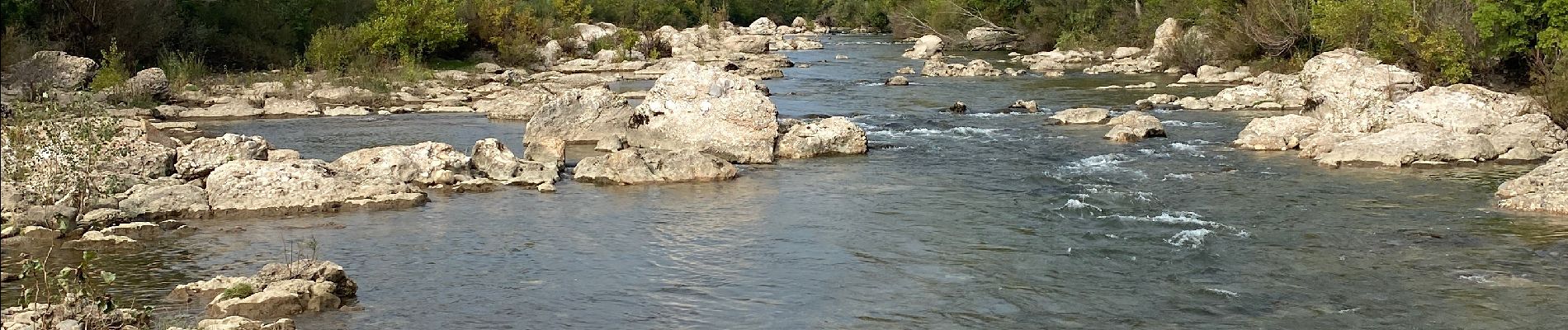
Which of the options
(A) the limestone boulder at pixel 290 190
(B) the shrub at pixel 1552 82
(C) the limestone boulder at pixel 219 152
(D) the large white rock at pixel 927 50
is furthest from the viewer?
(D) the large white rock at pixel 927 50

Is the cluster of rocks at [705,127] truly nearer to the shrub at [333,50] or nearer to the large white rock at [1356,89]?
the large white rock at [1356,89]

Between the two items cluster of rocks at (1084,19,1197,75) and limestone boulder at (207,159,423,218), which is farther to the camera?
cluster of rocks at (1084,19,1197,75)

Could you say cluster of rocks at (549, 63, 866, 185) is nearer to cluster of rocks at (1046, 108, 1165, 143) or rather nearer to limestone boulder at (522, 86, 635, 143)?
limestone boulder at (522, 86, 635, 143)

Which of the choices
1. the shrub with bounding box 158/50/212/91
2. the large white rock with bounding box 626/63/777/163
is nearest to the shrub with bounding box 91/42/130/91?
the shrub with bounding box 158/50/212/91

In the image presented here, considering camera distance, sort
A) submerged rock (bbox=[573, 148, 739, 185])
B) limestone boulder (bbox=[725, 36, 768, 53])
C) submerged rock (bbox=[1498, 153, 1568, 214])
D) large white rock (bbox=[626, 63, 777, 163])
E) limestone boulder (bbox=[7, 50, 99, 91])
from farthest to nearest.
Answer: limestone boulder (bbox=[725, 36, 768, 53]) → limestone boulder (bbox=[7, 50, 99, 91]) → large white rock (bbox=[626, 63, 777, 163]) → submerged rock (bbox=[573, 148, 739, 185]) → submerged rock (bbox=[1498, 153, 1568, 214])

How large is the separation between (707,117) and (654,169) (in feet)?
9.90

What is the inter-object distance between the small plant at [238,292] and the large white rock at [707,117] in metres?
10.6

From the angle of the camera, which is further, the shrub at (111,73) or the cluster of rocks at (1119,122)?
the shrub at (111,73)

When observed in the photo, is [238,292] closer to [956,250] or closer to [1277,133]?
[956,250]

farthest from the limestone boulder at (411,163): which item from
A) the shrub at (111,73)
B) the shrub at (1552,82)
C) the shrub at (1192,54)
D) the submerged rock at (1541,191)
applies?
the shrub at (1192,54)

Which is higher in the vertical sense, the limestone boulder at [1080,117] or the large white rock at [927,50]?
the limestone boulder at [1080,117]

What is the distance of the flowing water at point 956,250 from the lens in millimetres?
12727

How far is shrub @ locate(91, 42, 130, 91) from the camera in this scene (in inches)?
1235

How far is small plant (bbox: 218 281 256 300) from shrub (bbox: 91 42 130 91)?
67.1ft
